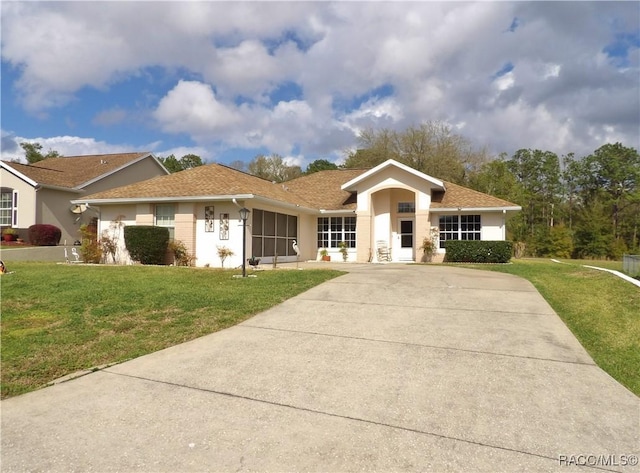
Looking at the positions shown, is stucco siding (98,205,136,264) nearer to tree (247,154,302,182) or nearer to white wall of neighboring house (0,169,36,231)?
white wall of neighboring house (0,169,36,231)

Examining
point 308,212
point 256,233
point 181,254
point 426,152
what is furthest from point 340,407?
point 426,152

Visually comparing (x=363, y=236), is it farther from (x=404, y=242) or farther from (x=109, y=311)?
(x=109, y=311)

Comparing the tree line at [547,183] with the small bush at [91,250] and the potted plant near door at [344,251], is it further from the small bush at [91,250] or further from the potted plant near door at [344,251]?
the small bush at [91,250]

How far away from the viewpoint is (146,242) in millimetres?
16312

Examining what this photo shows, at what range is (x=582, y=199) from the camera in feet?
165

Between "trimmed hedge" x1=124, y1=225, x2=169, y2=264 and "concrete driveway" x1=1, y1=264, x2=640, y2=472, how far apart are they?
35.9 ft

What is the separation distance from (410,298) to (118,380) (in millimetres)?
6283

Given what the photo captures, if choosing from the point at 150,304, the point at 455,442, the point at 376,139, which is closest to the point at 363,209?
the point at 150,304

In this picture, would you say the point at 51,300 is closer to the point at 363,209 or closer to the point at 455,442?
the point at 455,442

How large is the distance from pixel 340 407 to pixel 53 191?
24405 mm

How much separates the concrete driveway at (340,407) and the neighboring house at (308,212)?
10727mm

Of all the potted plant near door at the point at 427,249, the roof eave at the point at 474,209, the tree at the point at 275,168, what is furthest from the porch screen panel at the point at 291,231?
the tree at the point at 275,168

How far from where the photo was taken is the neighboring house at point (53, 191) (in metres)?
22.0

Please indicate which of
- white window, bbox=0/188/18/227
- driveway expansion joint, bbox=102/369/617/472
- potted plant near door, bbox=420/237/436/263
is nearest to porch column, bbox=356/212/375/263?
potted plant near door, bbox=420/237/436/263
